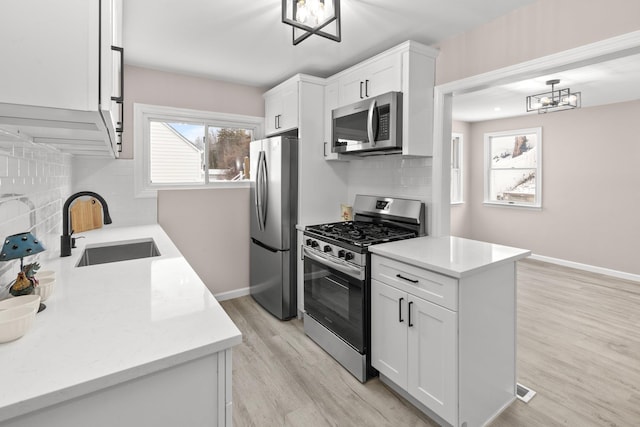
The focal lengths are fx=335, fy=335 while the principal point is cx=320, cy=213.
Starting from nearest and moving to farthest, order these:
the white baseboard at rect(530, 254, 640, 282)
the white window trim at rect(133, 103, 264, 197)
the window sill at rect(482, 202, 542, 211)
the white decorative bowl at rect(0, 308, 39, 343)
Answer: the white decorative bowl at rect(0, 308, 39, 343), the white window trim at rect(133, 103, 264, 197), the white baseboard at rect(530, 254, 640, 282), the window sill at rect(482, 202, 542, 211)

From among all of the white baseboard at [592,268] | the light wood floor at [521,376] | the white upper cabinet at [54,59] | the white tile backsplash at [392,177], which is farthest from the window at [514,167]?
the white upper cabinet at [54,59]

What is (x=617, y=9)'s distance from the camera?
1710mm

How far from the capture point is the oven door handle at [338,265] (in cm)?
229

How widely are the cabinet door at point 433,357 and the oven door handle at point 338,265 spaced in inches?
17.2

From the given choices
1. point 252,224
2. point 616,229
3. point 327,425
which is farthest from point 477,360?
point 616,229

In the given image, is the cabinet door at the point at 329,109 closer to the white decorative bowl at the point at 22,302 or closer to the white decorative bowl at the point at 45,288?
the white decorative bowl at the point at 45,288

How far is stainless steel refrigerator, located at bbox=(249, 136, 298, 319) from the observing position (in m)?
3.15

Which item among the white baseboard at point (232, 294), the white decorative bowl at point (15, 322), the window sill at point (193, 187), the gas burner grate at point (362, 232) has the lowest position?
the white baseboard at point (232, 294)

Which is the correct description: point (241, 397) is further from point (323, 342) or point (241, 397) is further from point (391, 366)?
point (391, 366)

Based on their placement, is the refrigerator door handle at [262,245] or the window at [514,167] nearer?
the refrigerator door handle at [262,245]

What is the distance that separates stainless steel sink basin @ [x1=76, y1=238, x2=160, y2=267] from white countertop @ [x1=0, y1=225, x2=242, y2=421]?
944 mm

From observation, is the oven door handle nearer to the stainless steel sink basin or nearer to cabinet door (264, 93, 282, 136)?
the stainless steel sink basin

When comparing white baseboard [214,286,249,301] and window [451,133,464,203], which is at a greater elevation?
window [451,133,464,203]

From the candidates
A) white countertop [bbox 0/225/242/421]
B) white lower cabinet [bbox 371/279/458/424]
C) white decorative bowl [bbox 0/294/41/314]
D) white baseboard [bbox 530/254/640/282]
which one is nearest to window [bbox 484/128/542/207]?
white baseboard [bbox 530/254/640/282]
